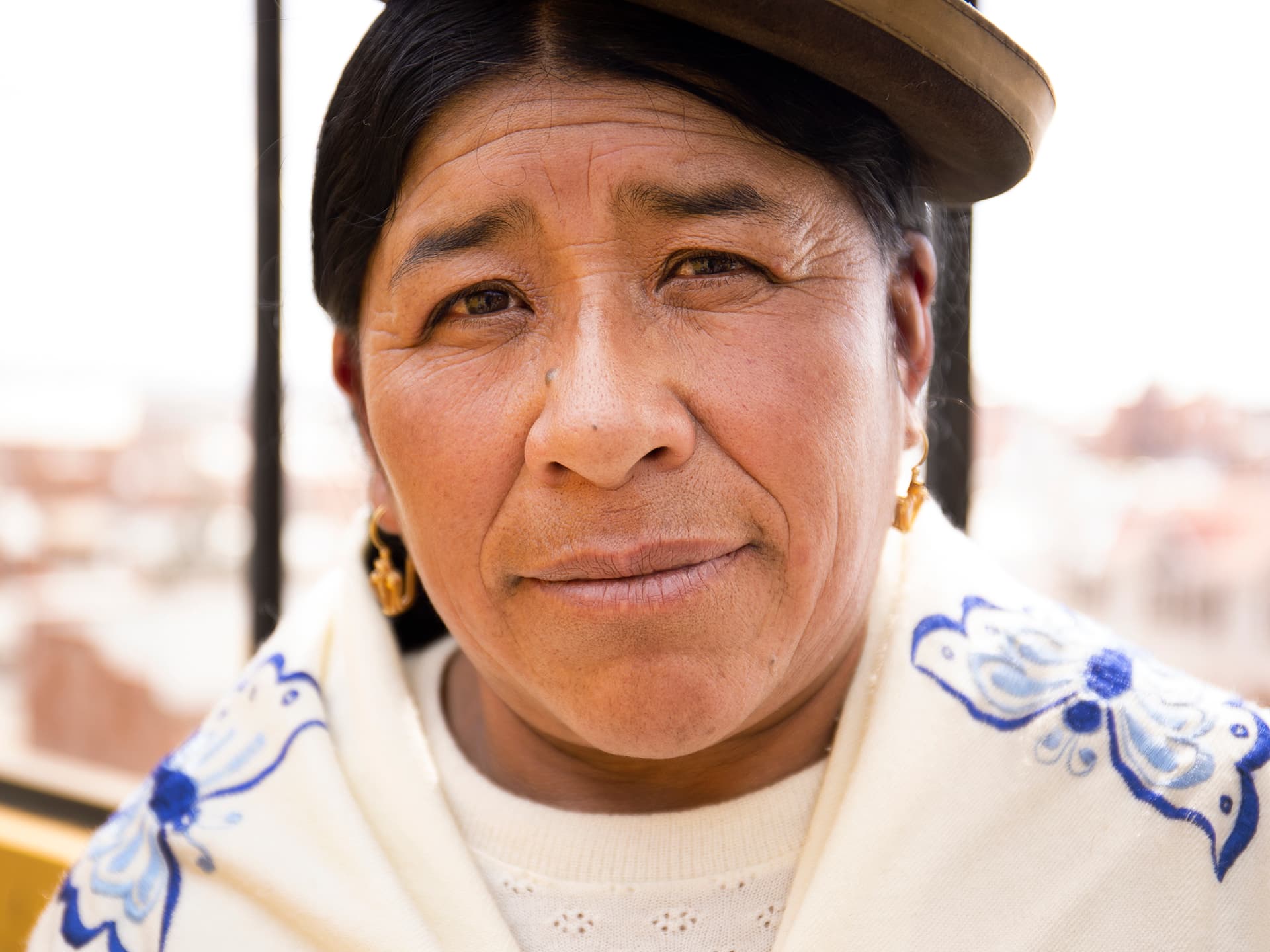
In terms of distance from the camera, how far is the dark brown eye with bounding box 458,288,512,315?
3.97 ft

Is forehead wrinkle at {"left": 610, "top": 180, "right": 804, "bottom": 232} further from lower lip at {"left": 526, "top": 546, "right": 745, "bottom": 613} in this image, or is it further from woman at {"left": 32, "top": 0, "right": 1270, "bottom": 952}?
lower lip at {"left": 526, "top": 546, "right": 745, "bottom": 613}

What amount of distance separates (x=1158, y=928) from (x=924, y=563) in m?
0.54

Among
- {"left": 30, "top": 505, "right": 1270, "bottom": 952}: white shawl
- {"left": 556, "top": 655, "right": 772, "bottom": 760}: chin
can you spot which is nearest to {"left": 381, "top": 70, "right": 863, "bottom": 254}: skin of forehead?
{"left": 556, "top": 655, "right": 772, "bottom": 760}: chin

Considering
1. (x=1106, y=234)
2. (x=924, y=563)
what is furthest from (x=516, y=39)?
(x=1106, y=234)

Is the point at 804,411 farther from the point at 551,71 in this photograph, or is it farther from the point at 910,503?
the point at 551,71

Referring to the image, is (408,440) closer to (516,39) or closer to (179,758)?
(516,39)

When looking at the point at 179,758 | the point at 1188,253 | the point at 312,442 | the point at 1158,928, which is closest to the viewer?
the point at 1158,928

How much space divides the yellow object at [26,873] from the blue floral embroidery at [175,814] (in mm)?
1072

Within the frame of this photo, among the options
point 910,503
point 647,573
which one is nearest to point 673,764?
point 647,573

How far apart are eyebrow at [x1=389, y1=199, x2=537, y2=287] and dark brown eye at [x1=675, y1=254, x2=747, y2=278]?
0.18 metres

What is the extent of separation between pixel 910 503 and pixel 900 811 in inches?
16.0

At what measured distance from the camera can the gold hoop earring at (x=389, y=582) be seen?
156cm

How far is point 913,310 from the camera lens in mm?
1349

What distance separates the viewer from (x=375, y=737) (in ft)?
4.76
